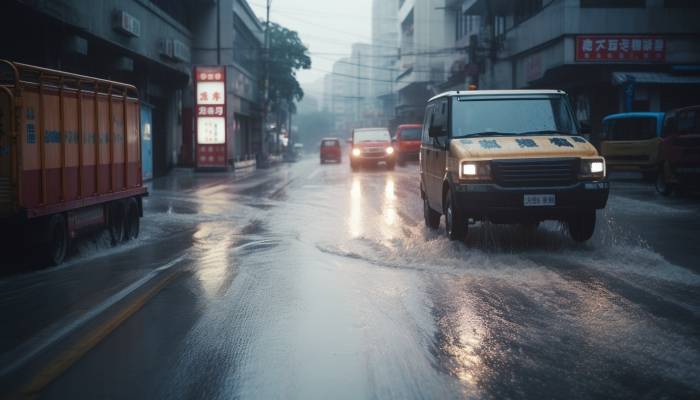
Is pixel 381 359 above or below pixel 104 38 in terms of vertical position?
below

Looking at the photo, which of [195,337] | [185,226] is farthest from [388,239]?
[195,337]

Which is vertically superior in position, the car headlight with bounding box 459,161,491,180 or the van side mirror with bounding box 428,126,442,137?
the van side mirror with bounding box 428,126,442,137

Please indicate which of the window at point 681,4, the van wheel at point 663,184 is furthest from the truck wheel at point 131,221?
the window at point 681,4

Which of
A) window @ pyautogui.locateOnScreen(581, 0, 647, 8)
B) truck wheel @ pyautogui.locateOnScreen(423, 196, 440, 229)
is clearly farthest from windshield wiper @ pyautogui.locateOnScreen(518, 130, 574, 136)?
window @ pyautogui.locateOnScreen(581, 0, 647, 8)

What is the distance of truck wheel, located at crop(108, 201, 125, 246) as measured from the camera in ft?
39.3

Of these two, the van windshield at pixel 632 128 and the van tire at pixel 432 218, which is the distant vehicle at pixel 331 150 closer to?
the van windshield at pixel 632 128

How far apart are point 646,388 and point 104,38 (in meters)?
23.9

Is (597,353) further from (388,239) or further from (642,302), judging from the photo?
(388,239)

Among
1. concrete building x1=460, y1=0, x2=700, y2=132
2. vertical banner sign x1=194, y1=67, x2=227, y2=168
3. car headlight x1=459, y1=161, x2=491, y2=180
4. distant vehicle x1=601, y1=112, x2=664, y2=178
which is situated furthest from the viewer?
vertical banner sign x1=194, y1=67, x2=227, y2=168

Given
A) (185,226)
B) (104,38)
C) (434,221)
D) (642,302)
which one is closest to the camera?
(642,302)

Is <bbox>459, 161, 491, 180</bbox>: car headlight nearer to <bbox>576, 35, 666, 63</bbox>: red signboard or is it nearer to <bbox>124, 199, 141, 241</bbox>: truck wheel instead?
<bbox>124, 199, 141, 241</bbox>: truck wheel

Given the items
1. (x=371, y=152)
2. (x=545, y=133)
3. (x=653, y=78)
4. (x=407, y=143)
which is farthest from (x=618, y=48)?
(x=545, y=133)

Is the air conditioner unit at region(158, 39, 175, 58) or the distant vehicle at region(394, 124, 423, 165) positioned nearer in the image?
the air conditioner unit at region(158, 39, 175, 58)

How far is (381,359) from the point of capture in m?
5.25
